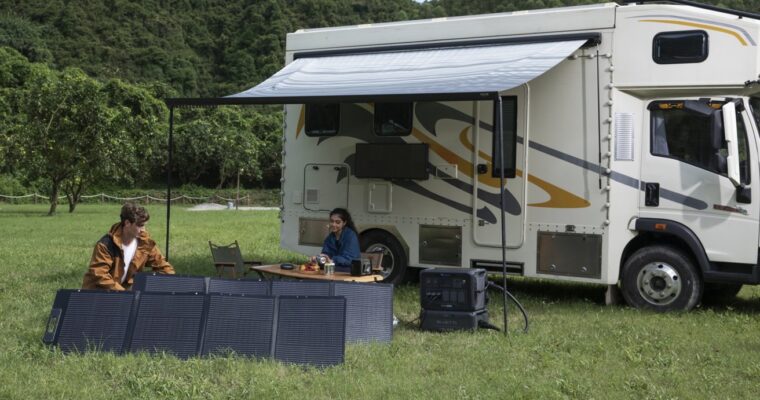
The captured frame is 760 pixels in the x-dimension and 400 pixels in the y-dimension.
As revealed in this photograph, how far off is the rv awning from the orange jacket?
210cm

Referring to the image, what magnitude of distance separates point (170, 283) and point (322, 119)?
430 centimetres

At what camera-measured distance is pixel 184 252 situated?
604 inches

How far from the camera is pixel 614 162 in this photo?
29.7ft

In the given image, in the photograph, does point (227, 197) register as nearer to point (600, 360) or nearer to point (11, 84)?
point (11, 84)

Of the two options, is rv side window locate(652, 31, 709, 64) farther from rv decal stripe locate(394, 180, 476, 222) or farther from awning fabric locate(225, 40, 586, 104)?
rv decal stripe locate(394, 180, 476, 222)

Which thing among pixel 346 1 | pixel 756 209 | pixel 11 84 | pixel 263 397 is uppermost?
pixel 346 1

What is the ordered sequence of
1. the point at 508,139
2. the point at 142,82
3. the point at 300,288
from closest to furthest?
the point at 300,288 → the point at 508,139 → the point at 142,82

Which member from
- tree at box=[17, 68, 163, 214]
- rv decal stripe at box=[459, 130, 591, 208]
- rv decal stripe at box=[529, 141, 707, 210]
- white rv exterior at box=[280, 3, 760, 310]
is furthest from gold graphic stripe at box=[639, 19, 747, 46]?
tree at box=[17, 68, 163, 214]

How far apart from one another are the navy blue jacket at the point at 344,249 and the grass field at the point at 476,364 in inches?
30.6

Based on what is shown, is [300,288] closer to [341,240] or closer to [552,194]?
[341,240]

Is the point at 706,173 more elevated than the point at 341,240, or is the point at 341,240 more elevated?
the point at 706,173

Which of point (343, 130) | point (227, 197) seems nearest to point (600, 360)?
point (343, 130)

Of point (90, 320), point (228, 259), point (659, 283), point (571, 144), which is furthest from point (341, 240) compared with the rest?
point (659, 283)

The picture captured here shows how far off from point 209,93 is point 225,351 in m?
58.8
